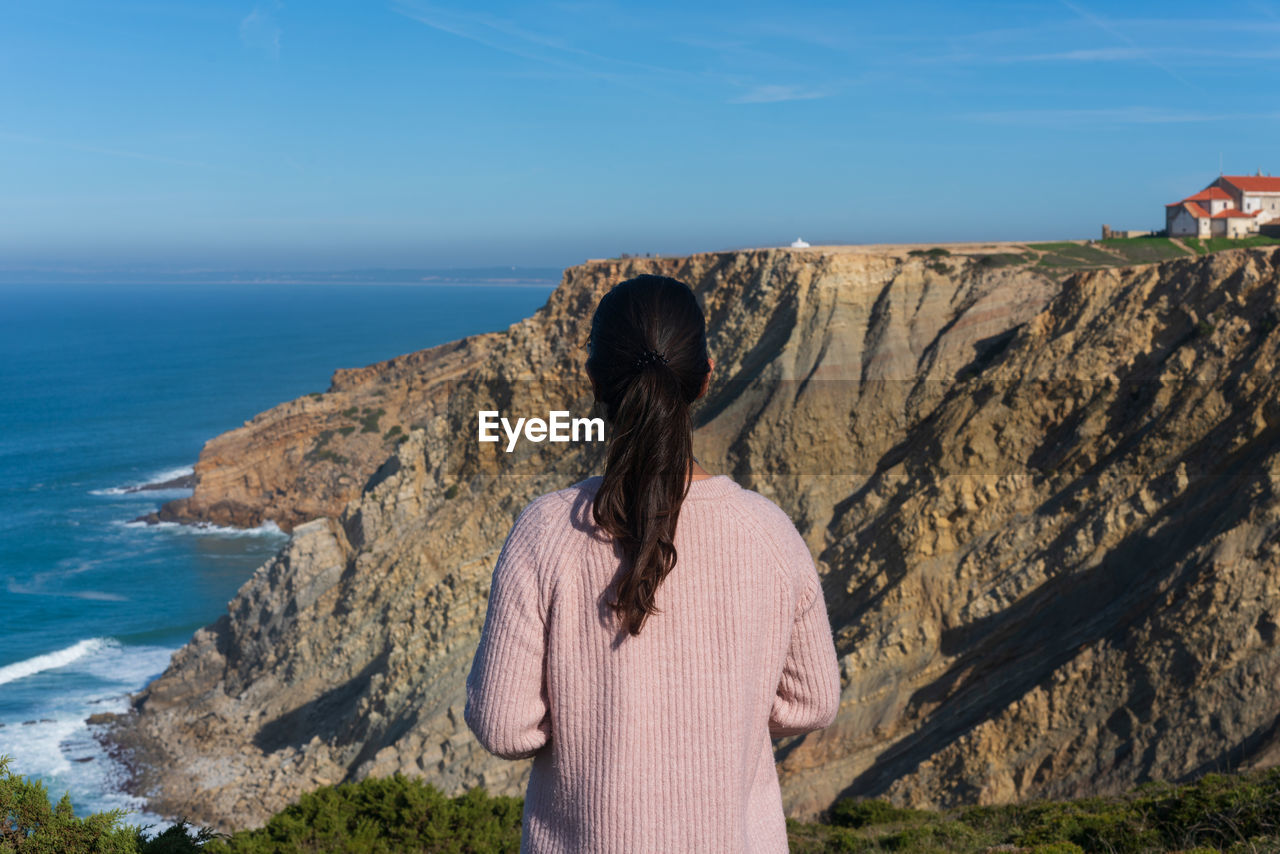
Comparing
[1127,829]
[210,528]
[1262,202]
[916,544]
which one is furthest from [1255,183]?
[210,528]

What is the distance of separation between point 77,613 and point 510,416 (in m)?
22.9

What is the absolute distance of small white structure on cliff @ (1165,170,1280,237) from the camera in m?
32.4

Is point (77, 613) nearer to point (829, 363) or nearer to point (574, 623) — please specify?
point (829, 363)

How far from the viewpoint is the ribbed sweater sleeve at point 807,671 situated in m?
2.51

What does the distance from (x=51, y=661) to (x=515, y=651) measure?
1658 inches

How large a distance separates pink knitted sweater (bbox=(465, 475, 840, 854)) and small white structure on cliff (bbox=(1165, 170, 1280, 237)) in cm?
3571

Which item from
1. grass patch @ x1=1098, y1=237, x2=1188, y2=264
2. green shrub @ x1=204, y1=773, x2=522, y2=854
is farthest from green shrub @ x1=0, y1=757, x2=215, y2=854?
grass patch @ x1=1098, y1=237, x2=1188, y2=264

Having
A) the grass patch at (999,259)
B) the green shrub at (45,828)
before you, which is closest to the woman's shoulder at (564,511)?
the green shrub at (45,828)

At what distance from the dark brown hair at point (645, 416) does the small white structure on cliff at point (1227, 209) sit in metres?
35.7

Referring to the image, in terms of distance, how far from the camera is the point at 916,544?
2077 centimetres

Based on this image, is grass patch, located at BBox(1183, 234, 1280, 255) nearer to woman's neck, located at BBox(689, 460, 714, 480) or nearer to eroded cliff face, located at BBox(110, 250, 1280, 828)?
eroded cliff face, located at BBox(110, 250, 1280, 828)

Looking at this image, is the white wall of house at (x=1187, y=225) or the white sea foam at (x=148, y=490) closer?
the white wall of house at (x=1187, y=225)

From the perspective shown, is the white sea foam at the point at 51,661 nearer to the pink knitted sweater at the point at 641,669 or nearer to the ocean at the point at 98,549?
the ocean at the point at 98,549

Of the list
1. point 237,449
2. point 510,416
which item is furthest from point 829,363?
point 237,449
